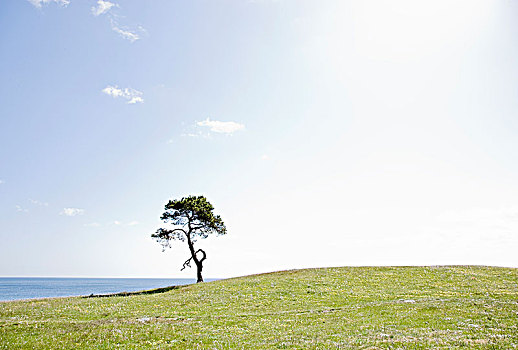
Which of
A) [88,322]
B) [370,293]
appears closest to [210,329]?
[88,322]

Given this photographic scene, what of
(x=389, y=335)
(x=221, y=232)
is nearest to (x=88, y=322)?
(x=389, y=335)

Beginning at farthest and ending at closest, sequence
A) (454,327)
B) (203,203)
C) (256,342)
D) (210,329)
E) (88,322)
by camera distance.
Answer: (203,203) < (88,322) < (210,329) < (454,327) < (256,342)

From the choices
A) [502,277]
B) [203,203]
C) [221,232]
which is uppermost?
[203,203]

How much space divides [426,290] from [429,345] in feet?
87.2

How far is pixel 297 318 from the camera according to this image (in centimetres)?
2769

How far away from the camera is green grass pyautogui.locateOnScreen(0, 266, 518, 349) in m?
19.6

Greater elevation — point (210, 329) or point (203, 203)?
point (203, 203)

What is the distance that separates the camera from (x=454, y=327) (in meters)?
21.7

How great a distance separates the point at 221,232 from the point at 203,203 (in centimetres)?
707

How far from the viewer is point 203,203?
213 ft

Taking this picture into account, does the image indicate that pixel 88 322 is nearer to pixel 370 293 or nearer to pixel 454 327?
pixel 454 327

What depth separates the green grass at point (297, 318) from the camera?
19594 millimetres

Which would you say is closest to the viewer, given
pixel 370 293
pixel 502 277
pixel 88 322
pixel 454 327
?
pixel 454 327

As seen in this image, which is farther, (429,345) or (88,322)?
(88,322)
